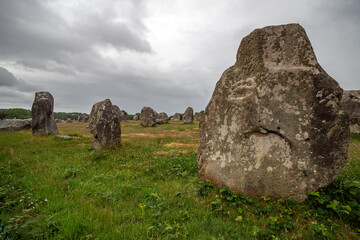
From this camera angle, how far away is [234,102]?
210 inches

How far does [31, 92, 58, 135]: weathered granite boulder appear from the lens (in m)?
17.7

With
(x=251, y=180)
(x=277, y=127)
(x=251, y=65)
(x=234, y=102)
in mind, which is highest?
(x=251, y=65)

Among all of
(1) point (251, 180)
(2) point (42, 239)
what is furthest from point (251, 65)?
(2) point (42, 239)

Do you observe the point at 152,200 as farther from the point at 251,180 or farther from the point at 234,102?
the point at 234,102

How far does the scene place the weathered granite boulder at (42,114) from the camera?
698 inches

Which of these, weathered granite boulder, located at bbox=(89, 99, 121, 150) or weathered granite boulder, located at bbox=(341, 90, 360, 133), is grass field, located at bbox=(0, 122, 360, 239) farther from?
weathered granite boulder, located at bbox=(341, 90, 360, 133)

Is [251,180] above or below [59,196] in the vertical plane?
above

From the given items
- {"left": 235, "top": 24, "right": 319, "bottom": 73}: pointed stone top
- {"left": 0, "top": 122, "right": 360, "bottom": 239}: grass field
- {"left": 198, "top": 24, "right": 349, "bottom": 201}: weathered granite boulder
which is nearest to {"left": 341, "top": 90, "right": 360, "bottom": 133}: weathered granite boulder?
{"left": 0, "top": 122, "right": 360, "bottom": 239}: grass field

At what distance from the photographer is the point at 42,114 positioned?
707 inches

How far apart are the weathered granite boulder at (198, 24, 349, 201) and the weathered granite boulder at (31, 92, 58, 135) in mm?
19610

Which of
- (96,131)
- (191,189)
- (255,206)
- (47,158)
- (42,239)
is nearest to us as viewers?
(42,239)

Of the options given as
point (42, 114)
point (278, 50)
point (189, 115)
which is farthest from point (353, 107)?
point (42, 114)

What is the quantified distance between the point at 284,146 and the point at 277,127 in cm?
53

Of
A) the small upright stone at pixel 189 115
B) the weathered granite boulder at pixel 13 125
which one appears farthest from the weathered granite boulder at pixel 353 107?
the weathered granite boulder at pixel 13 125
